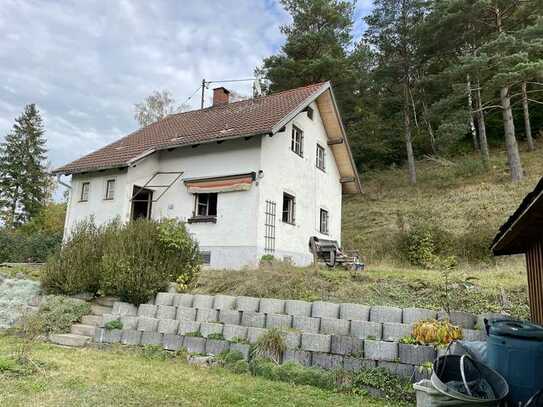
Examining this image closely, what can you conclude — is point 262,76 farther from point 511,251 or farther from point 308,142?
point 511,251

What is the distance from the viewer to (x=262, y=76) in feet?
89.5

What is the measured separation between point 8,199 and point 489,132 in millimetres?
42143

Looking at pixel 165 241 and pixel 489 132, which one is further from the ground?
pixel 489 132

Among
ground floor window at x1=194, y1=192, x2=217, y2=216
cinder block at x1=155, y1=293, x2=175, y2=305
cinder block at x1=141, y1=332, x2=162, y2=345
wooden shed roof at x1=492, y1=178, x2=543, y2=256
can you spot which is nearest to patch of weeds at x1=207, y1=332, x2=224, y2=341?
cinder block at x1=141, y1=332, x2=162, y2=345

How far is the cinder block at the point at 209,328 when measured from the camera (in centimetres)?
722

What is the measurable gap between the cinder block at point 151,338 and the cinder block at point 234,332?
1466mm

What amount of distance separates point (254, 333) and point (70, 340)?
4117 millimetres

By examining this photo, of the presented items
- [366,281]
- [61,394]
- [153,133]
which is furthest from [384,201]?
[61,394]

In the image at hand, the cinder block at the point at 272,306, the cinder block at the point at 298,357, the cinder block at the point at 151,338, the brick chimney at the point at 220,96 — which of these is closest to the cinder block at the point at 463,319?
the cinder block at the point at 298,357

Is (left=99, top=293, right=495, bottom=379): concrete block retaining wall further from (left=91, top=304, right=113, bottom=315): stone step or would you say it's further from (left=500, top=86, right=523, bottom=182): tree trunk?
(left=500, top=86, right=523, bottom=182): tree trunk

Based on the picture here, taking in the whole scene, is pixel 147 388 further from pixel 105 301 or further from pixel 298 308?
pixel 105 301

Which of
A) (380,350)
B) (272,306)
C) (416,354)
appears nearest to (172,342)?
(272,306)

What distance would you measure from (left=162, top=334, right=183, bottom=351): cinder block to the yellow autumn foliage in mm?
4260

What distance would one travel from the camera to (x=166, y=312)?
8289mm
